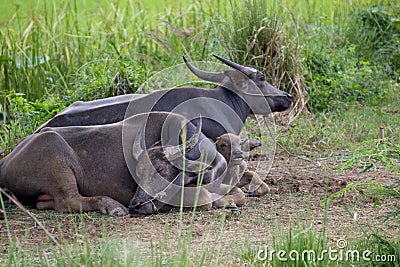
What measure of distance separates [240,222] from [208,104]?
2105mm

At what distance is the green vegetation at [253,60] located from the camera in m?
9.29

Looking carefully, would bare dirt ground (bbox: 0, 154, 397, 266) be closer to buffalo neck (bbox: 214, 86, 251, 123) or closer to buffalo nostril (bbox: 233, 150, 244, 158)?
buffalo nostril (bbox: 233, 150, 244, 158)

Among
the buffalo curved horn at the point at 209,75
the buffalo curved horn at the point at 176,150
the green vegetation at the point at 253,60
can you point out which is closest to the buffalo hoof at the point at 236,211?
the buffalo curved horn at the point at 176,150

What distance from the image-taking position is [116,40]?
470 inches

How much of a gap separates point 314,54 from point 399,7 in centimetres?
258

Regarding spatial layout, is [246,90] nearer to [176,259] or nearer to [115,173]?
[115,173]

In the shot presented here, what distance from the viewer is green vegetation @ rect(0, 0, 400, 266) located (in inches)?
366

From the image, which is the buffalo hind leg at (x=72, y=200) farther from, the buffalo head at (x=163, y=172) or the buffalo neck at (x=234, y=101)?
the buffalo neck at (x=234, y=101)

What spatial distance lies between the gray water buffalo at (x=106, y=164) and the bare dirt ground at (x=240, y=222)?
0.19m

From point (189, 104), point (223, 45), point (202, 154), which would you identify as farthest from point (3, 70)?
point (202, 154)
